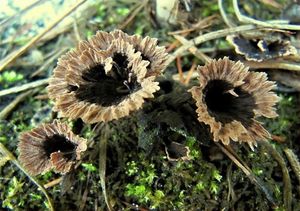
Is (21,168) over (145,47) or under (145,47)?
under

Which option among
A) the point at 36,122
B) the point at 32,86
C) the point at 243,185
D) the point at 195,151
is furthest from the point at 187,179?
the point at 32,86

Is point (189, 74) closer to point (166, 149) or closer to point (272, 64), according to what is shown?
point (272, 64)

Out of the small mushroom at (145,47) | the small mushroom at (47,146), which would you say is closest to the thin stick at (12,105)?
the small mushroom at (47,146)

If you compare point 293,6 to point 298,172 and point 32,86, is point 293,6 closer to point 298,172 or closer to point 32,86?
point 298,172

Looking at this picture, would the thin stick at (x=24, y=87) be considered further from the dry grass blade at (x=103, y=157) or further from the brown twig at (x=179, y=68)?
the brown twig at (x=179, y=68)

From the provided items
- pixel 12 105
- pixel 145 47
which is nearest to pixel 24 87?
pixel 12 105

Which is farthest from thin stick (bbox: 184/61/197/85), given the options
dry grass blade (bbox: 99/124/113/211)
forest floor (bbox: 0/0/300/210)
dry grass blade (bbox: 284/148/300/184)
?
dry grass blade (bbox: 284/148/300/184)

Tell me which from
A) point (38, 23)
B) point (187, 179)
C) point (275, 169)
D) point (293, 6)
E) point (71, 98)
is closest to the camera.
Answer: point (71, 98)
